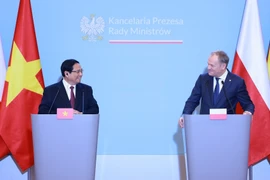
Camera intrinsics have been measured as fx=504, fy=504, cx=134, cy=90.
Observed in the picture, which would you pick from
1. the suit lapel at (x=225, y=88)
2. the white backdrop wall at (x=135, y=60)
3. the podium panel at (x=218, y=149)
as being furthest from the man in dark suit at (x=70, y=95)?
the suit lapel at (x=225, y=88)

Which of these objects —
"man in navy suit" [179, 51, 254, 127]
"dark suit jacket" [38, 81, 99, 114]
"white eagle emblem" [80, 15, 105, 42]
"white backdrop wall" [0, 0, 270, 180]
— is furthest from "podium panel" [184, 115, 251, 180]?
"white eagle emblem" [80, 15, 105, 42]

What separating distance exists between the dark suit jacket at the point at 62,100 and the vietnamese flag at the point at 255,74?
4.99 feet

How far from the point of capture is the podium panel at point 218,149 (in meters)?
4.12

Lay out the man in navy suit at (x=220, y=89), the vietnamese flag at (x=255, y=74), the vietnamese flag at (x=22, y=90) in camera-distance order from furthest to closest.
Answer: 1. the vietnamese flag at (x=255, y=74)
2. the vietnamese flag at (x=22, y=90)
3. the man in navy suit at (x=220, y=89)

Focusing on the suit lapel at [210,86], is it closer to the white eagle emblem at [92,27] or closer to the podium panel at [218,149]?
the podium panel at [218,149]

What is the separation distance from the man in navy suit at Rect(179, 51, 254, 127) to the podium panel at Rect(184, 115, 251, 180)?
0.29m

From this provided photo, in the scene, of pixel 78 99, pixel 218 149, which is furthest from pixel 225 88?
pixel 78 99

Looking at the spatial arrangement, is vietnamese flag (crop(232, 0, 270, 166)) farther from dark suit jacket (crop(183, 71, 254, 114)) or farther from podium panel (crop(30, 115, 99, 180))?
podium panel (crop(30, 115, 99, 180))

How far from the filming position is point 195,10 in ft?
17.3

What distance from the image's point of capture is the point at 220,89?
453 centimetres

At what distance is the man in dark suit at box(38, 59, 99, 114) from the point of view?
15.1 feet

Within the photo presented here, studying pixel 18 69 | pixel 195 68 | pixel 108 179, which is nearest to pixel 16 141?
pixel 18 69

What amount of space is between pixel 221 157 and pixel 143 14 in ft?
6.12

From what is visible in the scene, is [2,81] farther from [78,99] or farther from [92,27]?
[92,27]
